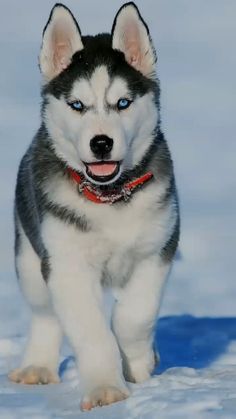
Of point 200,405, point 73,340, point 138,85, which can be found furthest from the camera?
point 138,85

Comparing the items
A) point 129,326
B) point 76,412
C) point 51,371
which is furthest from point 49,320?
point 76,412

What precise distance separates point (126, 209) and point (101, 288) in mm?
544

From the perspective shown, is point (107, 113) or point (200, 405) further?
point (107, 113)

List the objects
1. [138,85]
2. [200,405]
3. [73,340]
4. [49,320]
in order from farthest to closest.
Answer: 1. [49,320]
2. [138,85]
3. [73,340]
4. [200,405]

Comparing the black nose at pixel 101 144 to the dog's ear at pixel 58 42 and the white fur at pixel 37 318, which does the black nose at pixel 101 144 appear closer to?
the dog's ear at pixel 58 42

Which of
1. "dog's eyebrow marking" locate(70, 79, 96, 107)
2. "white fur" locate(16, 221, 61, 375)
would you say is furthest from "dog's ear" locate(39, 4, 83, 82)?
"white fur" locate(16, 221, 61, 375)

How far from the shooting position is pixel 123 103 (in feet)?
24.3

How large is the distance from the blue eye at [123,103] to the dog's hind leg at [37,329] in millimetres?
1412

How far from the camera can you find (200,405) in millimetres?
6406

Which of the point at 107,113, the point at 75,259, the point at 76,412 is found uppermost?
the point at 107,113

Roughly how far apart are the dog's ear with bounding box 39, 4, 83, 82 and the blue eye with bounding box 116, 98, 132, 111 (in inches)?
21.8

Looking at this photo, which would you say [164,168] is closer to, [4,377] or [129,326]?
[129,326]

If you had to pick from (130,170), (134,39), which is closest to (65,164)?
(130,170)

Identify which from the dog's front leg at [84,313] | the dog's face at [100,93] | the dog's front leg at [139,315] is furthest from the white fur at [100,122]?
the dog's front leg at [139,315]
